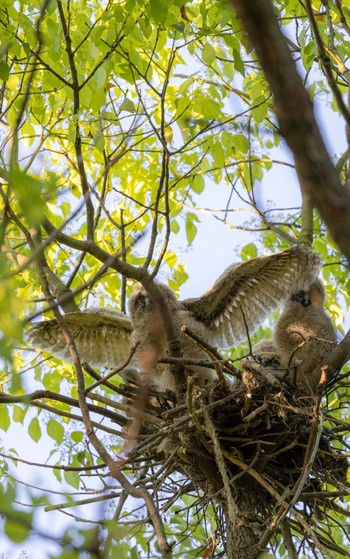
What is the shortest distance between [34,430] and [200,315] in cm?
145

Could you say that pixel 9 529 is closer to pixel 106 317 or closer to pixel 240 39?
pixel 106 317

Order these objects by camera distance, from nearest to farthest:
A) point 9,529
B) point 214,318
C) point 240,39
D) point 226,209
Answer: point 9,529 → point 240,39 → point 214,318 → point 226,209

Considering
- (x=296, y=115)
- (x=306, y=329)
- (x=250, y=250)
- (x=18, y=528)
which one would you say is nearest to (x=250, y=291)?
(x=306, y=329)

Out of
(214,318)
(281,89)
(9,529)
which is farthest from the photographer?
(214,318)

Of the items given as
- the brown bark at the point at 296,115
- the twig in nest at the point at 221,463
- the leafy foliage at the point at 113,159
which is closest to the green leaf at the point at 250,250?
the leafy foliage at the point at 113,159

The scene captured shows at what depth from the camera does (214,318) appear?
223 inches

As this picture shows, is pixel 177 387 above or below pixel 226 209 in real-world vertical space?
below

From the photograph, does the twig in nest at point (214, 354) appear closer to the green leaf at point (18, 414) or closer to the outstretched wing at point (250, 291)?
the outstretched wing at point (250, 291)

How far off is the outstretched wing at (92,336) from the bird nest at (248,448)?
3.50 ft

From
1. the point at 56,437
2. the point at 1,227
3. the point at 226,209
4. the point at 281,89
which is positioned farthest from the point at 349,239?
the point at 226,209

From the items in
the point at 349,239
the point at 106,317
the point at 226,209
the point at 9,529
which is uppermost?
the point at 226,209

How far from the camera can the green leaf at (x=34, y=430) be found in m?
5.73

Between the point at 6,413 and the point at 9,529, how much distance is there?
3941 mm

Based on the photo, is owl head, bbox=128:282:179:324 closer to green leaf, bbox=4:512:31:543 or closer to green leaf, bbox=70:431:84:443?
green leaf, bbox=70:431:84:443
